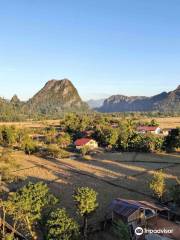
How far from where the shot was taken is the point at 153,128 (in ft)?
296

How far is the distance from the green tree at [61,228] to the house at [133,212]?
487 cm

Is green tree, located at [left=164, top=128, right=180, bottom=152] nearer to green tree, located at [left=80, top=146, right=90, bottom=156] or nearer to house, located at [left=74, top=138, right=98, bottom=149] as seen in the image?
green tree, located at [left=80, top=146, right=90, bottom=156]

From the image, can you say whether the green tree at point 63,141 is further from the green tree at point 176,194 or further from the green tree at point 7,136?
the green tree at point 176,194

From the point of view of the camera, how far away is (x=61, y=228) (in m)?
21.1

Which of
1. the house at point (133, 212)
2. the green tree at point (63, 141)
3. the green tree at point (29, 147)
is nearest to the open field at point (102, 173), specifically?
the green tree at point (29, 147)

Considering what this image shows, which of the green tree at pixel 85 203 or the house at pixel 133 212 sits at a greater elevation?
the green tree at pixel 85 203

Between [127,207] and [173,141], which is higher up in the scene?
[173,141]

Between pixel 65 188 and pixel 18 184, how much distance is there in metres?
6.36

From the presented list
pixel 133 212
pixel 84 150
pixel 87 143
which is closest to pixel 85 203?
pixel 133 212

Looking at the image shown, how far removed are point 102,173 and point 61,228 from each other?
24.3 m

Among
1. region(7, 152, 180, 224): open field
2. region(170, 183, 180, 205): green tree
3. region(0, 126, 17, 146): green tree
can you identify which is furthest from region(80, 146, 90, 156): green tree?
region(170, 183, 180, 205): green tree

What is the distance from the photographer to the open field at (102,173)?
3469cm

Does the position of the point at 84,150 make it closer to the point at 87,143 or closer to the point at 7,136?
the point at 87,143

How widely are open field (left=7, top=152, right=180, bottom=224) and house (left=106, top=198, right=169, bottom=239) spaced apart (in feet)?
6.52
